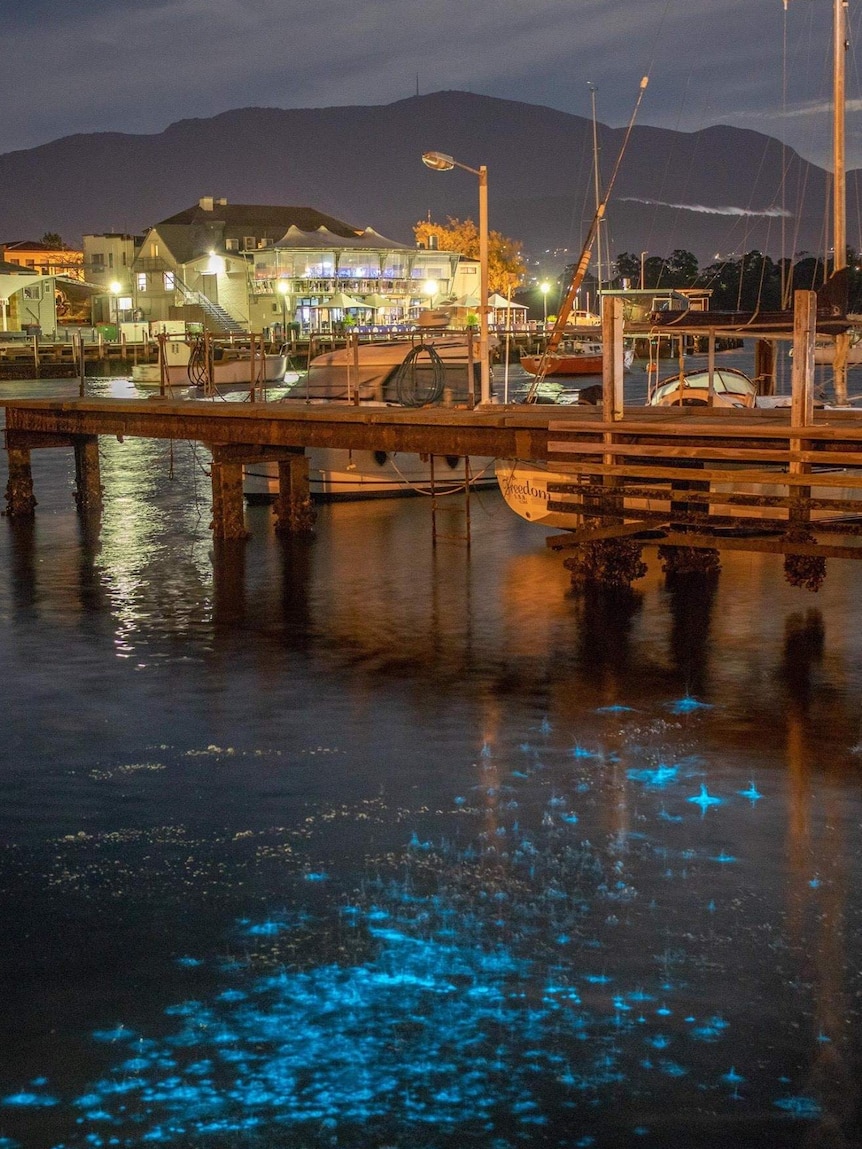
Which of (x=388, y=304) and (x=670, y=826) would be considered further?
Answer: (x=388, y=304)

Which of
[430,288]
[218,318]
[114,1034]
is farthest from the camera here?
[430,288]

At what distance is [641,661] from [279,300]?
330 feet

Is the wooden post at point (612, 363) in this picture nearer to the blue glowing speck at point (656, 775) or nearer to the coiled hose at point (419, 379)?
the blue glowing speck at point (656, 775)

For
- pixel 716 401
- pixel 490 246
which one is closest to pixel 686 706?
pixel 716 401

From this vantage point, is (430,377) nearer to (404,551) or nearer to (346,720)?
(404,551)

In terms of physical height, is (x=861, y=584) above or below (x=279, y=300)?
below

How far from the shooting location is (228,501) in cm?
2397

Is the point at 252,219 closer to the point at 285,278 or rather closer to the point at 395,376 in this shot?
the point at 285,278

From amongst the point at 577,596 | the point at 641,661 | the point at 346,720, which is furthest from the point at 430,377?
the point at 346,720

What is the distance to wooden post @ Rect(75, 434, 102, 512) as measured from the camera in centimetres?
2878

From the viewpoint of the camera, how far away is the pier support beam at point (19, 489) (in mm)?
28016

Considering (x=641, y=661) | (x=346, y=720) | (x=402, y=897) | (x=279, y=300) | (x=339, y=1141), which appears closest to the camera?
(x=339, y=1141)

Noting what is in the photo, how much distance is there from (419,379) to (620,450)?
11.1 meters

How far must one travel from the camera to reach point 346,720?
13.9 meters
